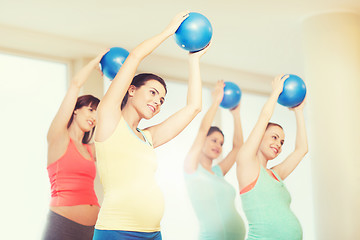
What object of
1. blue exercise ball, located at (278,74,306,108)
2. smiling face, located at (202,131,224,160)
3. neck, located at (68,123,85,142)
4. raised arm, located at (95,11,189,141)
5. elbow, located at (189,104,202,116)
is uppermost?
blue exercise ball, located at (278,74,306,108)

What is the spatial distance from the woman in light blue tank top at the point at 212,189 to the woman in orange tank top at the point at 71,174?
0.70 meters

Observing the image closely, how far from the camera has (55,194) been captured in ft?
8.67

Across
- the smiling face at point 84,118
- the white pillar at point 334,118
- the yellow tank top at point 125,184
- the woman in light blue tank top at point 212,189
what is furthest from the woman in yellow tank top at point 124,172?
the white pillar at point 334,118

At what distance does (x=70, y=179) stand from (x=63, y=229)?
272 millimetres

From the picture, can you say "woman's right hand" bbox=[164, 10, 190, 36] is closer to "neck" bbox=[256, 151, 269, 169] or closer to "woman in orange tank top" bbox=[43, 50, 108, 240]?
"woman in orange tank top" bbox=[43, 50, 108, 240]

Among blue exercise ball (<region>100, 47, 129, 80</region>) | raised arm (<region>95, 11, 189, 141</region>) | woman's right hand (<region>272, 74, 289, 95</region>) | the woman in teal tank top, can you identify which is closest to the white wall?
blue exercise ball (<region>100, 47, 129, 80</region>)

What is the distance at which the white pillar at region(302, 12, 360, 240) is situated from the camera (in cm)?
334

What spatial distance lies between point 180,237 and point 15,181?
5.09ft

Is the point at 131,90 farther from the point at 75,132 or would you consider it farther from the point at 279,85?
the point at 279,85

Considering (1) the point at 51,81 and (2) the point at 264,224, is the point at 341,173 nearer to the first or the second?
(2) the point at 264,224

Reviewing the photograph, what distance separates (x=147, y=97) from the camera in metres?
1.98

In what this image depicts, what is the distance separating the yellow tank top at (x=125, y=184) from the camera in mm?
1773

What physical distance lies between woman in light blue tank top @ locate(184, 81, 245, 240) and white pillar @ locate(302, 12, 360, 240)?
613mm

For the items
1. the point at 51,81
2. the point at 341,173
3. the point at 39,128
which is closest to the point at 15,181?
the point at 39,128
